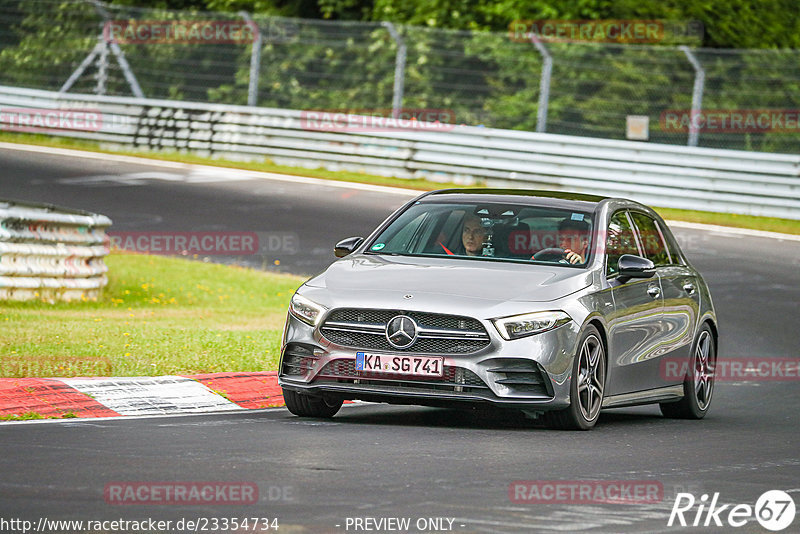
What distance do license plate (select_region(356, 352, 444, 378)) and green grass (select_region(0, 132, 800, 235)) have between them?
16192mm

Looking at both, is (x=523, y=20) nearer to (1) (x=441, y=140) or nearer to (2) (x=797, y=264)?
(1) (x=441, y=140)

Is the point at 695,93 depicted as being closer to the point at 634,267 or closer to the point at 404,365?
the point at 634,267

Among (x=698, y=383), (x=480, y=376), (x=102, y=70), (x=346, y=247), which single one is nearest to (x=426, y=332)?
(x=480, y=376)

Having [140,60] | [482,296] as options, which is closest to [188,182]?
[140,60]

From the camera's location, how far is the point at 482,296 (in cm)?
970

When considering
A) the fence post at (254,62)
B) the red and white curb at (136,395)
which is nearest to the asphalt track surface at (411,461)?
the red and white curb at (136,395)

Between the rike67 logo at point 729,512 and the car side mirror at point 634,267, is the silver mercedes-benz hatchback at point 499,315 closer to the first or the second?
the car side mirror at point 634,267

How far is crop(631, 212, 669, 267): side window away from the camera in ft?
38.3

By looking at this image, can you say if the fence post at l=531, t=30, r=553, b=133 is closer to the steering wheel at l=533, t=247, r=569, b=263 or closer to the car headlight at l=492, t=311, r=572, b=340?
the steering wheel at l=533, t=247, r=569, b=263

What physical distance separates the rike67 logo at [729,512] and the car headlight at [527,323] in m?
2.09

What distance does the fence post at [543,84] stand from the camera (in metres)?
27.8

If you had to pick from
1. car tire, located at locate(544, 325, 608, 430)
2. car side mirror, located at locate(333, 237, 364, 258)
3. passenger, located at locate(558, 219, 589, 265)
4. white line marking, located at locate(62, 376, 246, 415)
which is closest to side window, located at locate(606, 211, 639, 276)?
passenger, located at locate(558, 219, 589, 265)

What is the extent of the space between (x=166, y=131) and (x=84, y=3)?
11.9 feet

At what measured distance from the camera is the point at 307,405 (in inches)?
405
